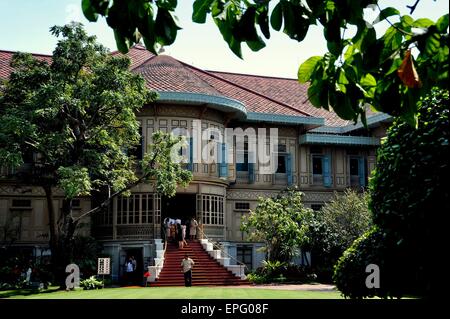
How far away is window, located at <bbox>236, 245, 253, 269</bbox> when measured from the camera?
28.0 metres

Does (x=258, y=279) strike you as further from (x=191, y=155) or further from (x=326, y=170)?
(x=326, y=170)

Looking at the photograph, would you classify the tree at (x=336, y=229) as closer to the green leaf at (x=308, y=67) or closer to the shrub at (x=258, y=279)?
the shrub at (x=258, y=279)

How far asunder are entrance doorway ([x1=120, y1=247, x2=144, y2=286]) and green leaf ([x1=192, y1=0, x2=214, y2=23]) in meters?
21.2

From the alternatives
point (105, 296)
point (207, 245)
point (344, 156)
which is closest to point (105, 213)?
point (207, 245)

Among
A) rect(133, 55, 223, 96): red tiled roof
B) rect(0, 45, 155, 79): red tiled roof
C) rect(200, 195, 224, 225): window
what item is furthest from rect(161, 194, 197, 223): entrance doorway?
rect(0, 45, 155, 79): red tiled roof

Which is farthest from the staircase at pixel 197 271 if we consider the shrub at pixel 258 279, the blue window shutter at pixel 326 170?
the blue window shutter at pixel 326 170

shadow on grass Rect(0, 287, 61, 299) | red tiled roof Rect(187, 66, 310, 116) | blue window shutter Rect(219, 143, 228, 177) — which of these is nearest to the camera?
shadow on grass Rect(0, 287, 61, 299)

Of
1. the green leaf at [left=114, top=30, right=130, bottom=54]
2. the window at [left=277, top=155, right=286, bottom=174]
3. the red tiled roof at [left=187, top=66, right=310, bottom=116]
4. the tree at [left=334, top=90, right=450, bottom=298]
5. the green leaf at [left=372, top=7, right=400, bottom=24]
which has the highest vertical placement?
the red tiled roof at [left=187, top=66, right=310, bottom=116]

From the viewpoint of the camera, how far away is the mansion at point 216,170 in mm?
25016

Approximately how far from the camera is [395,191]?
7.28 meters

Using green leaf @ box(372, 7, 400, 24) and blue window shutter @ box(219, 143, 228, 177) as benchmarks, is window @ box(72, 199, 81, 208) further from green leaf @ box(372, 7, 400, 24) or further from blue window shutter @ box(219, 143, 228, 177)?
green leaf @ box(372, 7, 400, 24)

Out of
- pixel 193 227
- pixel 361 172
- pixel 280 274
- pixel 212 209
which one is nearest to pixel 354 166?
pixel 361 172
